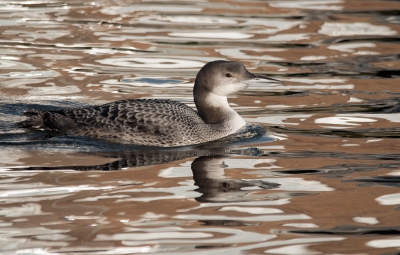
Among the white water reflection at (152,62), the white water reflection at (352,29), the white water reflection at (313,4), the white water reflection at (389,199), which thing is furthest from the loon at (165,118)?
the white water reflection at (313,4)

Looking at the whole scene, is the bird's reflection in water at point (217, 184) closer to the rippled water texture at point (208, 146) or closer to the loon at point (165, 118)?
the rippled water texture at point (208, 146)

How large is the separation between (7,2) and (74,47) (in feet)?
13.0

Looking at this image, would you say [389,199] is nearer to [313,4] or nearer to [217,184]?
[217,184]

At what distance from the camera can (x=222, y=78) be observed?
365 inches

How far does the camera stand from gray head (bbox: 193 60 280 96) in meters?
9.25

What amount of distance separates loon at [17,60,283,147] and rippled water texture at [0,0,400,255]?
0.17 m

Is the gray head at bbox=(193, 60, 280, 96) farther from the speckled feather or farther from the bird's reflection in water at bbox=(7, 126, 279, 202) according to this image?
the bird's reflection in water at bbox=(7, 126, 279, 202)

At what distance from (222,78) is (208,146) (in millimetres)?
808

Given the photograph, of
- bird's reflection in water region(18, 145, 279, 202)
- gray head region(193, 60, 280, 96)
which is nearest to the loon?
gray head region(193, 60, 280, 96)

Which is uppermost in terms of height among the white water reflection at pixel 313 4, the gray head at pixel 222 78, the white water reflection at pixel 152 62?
the white water reflection at pixel 313 4

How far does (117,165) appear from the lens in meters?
7.92

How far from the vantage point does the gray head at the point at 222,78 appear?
925 centimetres

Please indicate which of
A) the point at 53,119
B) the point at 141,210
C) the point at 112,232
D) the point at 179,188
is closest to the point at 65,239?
the point at 112,232

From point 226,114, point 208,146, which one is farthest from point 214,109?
point 208,146
